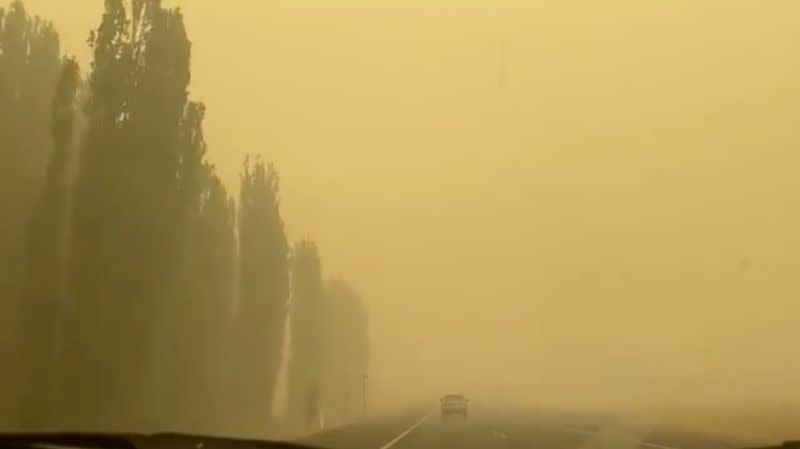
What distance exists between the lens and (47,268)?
15297 millimetres

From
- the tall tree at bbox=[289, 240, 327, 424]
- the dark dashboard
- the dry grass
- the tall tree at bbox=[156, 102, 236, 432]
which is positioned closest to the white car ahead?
the tall tree at bbox=[289, 240, 327, 424]

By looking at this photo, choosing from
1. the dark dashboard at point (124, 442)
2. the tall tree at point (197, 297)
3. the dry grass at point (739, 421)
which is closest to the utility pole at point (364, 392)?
the dry grass at point (739, 421)

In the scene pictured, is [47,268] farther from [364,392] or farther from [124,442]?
[364,392]

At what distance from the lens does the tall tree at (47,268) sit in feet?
48.0

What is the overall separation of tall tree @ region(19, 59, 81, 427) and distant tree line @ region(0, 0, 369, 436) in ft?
0.07

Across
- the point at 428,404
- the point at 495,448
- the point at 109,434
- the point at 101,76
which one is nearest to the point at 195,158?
the point at 101,76

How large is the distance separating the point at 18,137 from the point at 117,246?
4.43 m

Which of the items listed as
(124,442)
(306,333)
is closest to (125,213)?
(124,442)

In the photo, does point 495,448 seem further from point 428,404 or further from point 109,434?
point 428,404

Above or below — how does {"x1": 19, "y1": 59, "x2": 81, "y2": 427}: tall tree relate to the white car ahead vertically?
above

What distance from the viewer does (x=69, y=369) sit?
1483 centimetres

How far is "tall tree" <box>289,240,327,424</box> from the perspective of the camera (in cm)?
2628

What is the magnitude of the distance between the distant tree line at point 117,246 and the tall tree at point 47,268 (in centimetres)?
2

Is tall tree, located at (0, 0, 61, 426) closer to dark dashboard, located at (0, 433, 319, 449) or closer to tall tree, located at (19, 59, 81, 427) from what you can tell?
tall tree, located at (19, 59, 81, 427)
